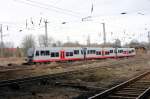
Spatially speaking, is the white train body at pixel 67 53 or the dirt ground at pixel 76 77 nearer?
the dirt ground at pixel 76 77

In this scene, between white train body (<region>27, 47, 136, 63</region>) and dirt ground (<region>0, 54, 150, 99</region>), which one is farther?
white train body (<region>27, 47, 136, 63</region>)

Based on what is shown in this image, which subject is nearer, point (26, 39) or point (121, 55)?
point (121, 55)

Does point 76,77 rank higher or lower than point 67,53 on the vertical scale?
lower

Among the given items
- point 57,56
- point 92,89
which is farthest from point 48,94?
point 57,56

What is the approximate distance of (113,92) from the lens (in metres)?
12.2

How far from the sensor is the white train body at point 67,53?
3984 centimetres

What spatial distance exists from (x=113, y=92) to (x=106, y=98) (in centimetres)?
136

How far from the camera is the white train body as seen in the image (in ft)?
131

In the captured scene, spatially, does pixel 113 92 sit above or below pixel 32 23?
below

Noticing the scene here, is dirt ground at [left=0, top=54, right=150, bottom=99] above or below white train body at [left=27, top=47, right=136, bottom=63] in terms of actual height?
below

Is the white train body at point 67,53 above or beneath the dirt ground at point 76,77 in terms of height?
above

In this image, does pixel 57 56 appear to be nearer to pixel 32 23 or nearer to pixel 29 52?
pixel 29 52

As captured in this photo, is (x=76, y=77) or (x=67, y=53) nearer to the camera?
(x=76, y=77)

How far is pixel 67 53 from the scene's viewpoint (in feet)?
148
